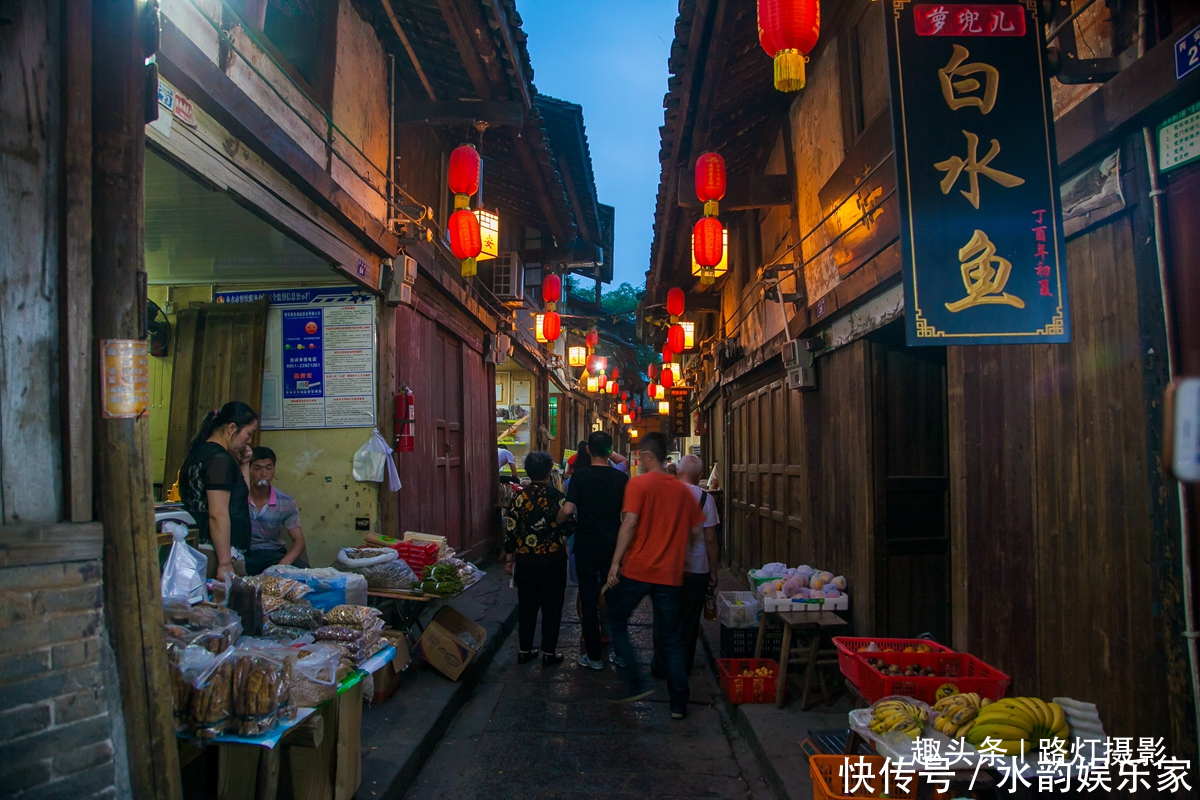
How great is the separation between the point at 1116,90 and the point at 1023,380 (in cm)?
157

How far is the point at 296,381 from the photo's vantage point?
7684 mm

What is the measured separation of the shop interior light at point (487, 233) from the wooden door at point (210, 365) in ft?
9.74

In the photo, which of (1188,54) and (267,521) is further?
(267,521)

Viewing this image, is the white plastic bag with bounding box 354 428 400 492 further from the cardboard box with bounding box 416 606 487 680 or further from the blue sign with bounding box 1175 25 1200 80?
the blue sign with bounding box 1175 25 1200 80

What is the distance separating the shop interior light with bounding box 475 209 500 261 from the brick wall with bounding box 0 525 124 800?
7.36m

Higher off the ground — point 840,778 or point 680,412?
point 680,412

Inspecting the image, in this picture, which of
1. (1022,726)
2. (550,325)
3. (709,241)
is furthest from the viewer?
(550,325)

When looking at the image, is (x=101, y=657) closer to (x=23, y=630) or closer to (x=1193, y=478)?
(x=23, y=630)

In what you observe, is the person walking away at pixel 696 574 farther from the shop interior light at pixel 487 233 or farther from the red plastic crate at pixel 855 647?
the shop interior light at pixel 487 233

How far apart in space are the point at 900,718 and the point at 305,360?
6.43 meters

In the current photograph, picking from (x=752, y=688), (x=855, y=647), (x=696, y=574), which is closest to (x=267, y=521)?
(x=696, y=574)

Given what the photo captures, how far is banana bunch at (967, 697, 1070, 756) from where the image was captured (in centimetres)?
328

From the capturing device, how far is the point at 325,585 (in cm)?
502

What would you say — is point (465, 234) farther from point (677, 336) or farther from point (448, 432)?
point (677, 336)
